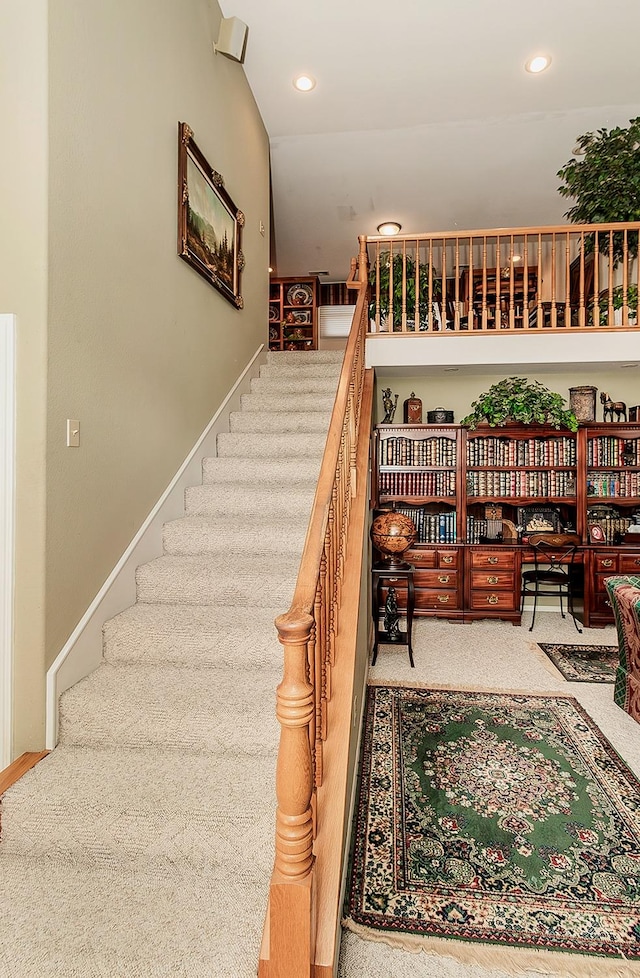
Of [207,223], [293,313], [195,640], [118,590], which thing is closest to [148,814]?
[195,640]

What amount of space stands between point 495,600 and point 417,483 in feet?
4.27

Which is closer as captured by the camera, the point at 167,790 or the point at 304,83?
the point at 167,790

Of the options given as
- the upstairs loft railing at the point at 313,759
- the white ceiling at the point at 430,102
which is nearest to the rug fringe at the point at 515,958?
the upstairs loft railing at the point at 313,759

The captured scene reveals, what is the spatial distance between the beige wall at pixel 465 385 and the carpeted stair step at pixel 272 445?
1915 mm

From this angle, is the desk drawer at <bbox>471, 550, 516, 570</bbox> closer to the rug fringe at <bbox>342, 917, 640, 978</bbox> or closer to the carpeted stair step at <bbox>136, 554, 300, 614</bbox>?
the carpeted stair step at <bbox>136, 554, 300, 614</bbox>

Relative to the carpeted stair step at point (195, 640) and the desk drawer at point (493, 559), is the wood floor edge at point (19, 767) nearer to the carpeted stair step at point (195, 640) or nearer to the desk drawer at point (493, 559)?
the carpeted stair step at point (195, 640)

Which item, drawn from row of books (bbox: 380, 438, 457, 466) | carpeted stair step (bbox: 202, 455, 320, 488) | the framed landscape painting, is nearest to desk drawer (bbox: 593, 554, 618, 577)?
row of books (bbox: 380, 438, 457, 466)

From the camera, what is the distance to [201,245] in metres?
3.36

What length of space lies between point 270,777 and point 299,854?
57cm

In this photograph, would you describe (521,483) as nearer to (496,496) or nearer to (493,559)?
(496,496)

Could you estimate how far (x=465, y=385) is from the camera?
557cm

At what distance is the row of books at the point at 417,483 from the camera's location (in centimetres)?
496

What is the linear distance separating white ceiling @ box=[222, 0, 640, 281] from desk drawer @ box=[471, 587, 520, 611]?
4.46 meters

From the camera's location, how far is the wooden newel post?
1126 millimetres
